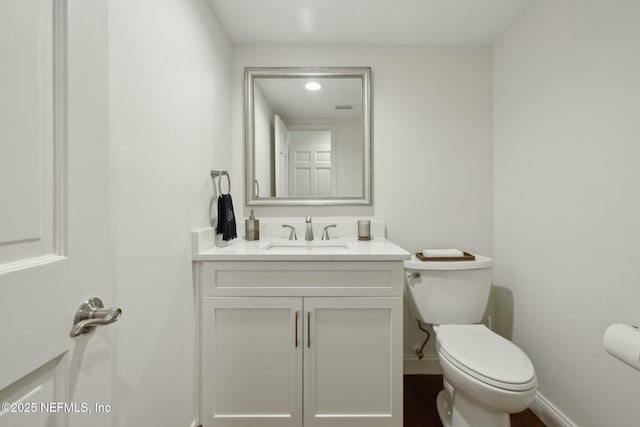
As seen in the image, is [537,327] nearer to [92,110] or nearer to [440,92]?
[440,92]

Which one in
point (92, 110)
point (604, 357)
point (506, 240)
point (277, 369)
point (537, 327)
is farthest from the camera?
point (506, 240)

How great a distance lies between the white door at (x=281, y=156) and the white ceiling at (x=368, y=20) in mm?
520

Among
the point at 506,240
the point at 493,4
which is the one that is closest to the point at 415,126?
the point at 493,4

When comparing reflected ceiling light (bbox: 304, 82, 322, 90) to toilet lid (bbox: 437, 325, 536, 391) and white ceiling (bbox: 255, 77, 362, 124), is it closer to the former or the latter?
white ceiling (bbox: 255, 77, 362, 124)

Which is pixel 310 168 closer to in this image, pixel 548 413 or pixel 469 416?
pixel 469 416

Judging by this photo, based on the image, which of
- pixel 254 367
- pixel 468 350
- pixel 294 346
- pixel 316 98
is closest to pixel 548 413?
pixel 468 350

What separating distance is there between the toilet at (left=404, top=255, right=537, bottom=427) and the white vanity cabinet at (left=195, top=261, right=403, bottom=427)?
0.27 m

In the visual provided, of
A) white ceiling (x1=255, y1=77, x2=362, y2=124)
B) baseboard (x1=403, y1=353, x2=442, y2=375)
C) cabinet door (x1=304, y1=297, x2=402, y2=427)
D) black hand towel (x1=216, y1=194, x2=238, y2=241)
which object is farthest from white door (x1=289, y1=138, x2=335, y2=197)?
baseboard (x1=403, y1=353, x2=442, y2=375)

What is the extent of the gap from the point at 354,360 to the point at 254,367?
0.45m

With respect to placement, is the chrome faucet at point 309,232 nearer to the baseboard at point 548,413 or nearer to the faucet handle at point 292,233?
the faucet handle at point 292,233

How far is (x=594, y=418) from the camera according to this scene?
1.31 metres

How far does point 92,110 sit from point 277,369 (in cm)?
123

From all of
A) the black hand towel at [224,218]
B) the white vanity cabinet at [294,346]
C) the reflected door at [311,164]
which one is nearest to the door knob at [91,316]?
the white vanity cabinet at [294,346]

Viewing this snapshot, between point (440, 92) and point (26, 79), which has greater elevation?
point (440, 92)
